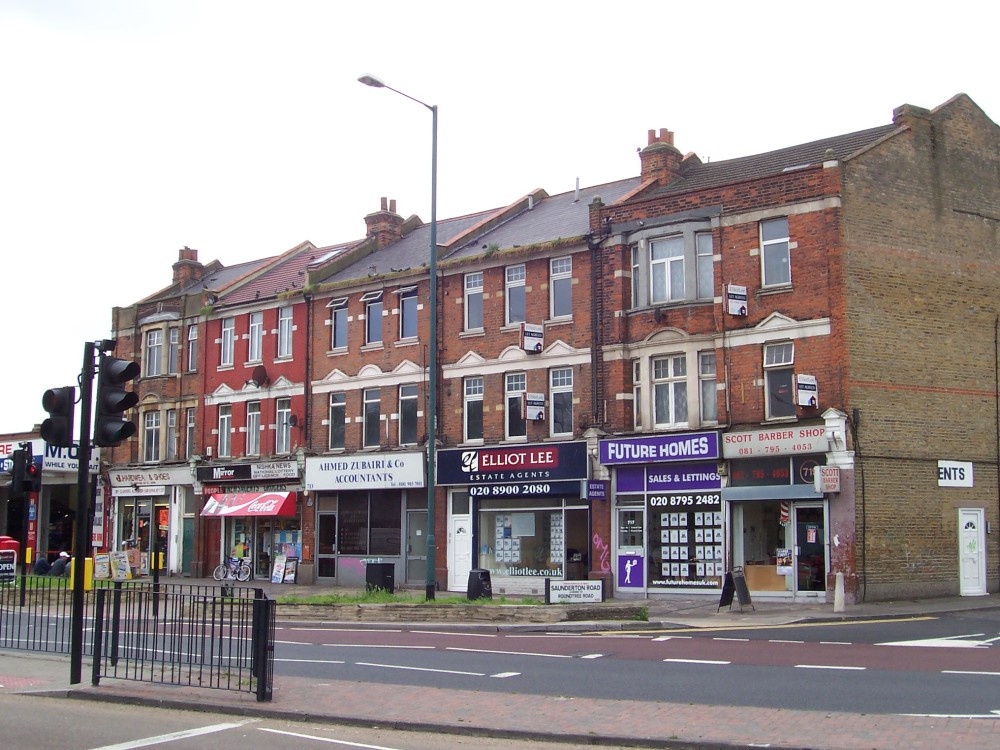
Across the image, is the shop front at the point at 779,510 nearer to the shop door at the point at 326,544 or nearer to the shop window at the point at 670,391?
the shop window at the point at 670,391

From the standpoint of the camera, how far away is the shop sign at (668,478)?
2909 cm

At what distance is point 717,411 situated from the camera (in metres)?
29.2

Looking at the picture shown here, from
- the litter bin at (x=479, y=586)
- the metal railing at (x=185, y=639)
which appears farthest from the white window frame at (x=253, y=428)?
the metal railing at (x=185, y=639)

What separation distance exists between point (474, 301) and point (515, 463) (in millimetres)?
5349

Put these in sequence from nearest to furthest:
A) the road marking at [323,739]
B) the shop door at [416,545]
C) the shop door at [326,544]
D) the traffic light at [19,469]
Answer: the road marking at [323,739] < the traffic light at [19,469] < the shop door at [416,545] < the shop door at [326,544]

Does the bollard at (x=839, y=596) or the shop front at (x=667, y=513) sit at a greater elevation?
the shop front at (x=667, y=513)

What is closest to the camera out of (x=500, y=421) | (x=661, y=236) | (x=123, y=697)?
(x=123, y=697)

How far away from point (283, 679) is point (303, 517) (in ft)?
79.7

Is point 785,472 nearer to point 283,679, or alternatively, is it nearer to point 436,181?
point 436,181

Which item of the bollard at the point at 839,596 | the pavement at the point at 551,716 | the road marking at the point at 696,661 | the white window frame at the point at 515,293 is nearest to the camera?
the pavement at the point at 551,716

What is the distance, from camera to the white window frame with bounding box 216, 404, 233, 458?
4109 cm

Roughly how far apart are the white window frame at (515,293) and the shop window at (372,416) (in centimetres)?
560

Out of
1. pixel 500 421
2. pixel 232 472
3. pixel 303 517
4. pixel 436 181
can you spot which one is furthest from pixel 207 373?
pixel 436 181

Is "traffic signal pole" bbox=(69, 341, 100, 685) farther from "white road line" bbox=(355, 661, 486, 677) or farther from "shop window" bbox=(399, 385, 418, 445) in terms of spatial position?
"shop window" bbox=(399, 385, 418, 445)
